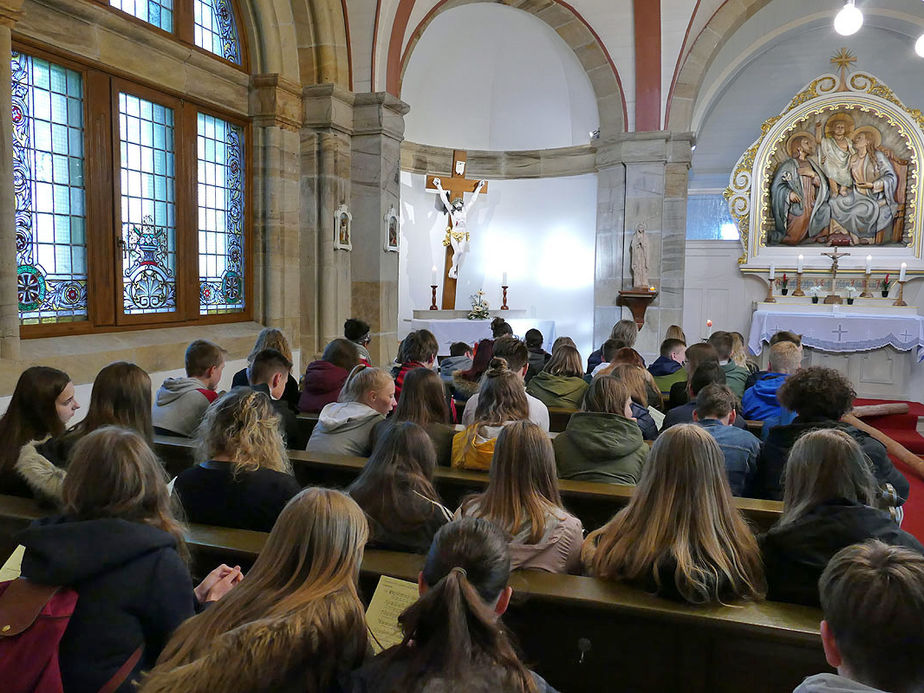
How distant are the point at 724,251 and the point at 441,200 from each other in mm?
4904

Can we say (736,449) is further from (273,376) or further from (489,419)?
(273,376)

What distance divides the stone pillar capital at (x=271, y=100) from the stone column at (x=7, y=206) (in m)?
2.91

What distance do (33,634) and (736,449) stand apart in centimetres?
283

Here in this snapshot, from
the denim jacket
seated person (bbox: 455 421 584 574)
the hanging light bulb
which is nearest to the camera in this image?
seated person (bbox: 455 421 584 574)

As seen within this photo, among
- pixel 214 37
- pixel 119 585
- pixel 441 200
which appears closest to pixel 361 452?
pixel 119 585

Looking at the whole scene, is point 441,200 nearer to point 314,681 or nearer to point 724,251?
point 724,251

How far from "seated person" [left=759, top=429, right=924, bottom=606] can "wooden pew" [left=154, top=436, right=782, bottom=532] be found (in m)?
0.66

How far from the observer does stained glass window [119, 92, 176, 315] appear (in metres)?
6.52

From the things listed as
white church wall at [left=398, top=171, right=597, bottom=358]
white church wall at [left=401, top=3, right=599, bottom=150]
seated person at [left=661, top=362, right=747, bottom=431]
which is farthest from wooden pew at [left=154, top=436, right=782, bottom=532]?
white church wall at [left=401, top=3, right=599, bottom=150]

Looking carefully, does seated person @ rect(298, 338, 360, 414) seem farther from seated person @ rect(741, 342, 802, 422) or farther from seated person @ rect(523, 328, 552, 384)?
seated person @ rect(741, 342, 802, 422)

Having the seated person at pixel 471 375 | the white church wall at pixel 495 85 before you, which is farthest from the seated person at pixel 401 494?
the white church wall at pixel 495 85

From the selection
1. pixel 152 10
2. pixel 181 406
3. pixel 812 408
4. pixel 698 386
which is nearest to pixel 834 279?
pixel 698 386

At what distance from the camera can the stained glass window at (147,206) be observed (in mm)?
6516

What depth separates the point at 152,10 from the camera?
6.62 meters
